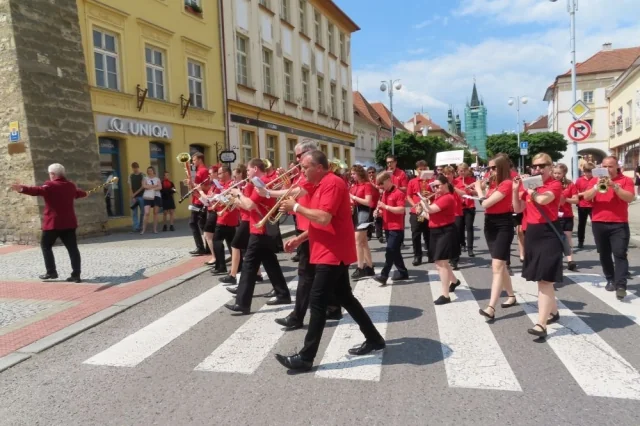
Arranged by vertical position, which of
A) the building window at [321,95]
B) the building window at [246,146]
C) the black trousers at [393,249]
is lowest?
the black trousers at [393,249]

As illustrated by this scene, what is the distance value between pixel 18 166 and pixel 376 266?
8.70 metres

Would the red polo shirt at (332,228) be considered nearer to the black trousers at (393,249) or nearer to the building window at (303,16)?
the black trousers at (393,249)

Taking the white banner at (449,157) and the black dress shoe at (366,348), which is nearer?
the black dress shoe at (366,348)

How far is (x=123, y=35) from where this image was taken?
14977mm

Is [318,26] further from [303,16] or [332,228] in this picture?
[332,228]

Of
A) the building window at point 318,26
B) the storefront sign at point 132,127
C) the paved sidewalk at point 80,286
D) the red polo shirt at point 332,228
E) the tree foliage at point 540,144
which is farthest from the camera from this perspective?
the tree foliage at point 540,144

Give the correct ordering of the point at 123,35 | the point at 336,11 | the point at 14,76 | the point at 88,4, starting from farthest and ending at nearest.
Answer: the point at 336,11
the point at 123,35
the point at 88,4
the point at 14,76

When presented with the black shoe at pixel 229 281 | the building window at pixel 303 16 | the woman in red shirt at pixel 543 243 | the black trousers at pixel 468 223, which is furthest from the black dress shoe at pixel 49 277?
the building window at pixel 303 16

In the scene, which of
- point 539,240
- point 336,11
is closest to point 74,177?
point 539,240

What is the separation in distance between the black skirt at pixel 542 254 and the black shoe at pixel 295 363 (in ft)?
7.65

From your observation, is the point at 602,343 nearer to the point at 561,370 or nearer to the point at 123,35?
the point at 561,370

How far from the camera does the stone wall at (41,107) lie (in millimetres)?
11102

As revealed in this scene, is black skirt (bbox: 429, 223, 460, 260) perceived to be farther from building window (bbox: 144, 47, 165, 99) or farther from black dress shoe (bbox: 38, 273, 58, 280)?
building window (bbox: 144, 47, 165, 99)

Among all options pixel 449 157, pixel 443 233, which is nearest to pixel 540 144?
pixel 449 157
